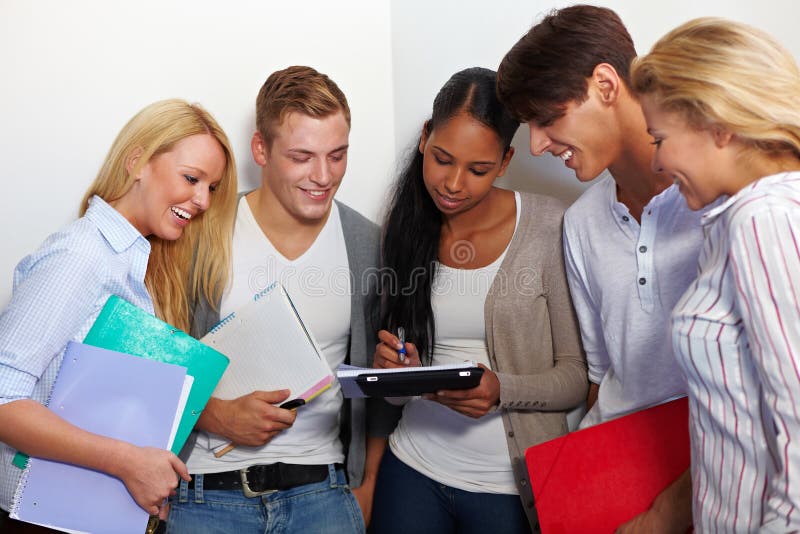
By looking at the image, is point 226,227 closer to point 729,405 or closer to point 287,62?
point 287,62

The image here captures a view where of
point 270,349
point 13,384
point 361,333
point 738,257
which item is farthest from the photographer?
point 361,333

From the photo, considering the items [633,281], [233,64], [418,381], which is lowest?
[418,381]

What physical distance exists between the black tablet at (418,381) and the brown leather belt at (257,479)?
1.11ft

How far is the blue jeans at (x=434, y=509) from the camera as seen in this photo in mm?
1706

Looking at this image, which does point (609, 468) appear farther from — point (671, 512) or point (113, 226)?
point (113, 226)

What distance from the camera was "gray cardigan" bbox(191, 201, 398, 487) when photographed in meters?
1.91

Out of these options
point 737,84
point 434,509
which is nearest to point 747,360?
point 737,84

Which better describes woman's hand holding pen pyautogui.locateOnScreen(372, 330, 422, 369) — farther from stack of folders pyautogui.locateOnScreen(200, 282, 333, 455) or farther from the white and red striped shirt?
the white and red striped shirt

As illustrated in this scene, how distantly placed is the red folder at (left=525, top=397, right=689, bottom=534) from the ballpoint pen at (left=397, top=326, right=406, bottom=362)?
0.36 meters

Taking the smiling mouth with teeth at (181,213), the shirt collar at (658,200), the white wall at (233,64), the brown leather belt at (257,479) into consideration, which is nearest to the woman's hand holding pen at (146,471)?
the brown leather belt at (257,479)

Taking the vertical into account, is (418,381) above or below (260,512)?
above

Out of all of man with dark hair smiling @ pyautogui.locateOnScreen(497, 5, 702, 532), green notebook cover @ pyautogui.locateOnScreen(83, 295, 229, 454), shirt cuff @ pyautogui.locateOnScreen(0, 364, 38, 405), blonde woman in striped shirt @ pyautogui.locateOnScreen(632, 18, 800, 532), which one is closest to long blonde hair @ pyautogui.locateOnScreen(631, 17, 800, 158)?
blonde woman in striped shirt @ pyautogui.locateOnScreen(632, 18, 800, 532)

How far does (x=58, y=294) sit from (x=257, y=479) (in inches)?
24.8

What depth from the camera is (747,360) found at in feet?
3.32
